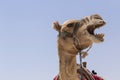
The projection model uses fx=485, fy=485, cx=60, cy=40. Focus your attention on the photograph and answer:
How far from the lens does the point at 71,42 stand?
384 centimetres

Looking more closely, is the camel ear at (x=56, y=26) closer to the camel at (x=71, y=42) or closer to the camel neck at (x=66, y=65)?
the camel at (x=71, y=42)

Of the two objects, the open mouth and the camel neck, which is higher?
the open mouth

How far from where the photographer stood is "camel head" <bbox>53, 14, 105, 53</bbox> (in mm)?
3695

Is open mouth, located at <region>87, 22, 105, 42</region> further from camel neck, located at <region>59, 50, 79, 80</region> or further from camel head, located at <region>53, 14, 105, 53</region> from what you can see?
camel neck, located at <region>59, 50, 79, 80</region>

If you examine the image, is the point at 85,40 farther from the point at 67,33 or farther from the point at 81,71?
the point at 81,71

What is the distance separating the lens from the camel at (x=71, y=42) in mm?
3754

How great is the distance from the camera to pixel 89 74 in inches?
168

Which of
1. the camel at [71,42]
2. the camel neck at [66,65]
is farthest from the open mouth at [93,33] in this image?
the camel neck at [66,65]

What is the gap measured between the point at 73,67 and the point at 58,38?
26cm

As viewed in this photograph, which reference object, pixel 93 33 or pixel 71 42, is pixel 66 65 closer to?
pixel 71 42

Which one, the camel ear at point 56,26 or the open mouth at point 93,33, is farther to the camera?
the camel ear at point 56,26

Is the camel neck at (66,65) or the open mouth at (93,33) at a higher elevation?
the open mouth at (93,33)

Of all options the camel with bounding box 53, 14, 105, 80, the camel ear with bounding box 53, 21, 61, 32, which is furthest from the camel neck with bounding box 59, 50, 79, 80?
the camel ear with bounding box 53, 21, 61, 32

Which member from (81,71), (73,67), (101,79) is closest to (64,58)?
(73,67)
